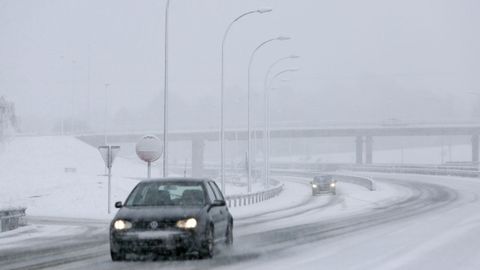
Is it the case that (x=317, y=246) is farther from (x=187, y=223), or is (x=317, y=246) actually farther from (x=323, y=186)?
(x=323, y=186)

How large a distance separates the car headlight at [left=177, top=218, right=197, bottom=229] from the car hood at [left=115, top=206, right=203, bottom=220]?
8 cm

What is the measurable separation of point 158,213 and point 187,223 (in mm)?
509

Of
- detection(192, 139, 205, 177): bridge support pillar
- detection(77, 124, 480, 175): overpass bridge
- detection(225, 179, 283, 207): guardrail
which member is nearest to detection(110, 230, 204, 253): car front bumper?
detection(225, 179, 283, 207): guardrail

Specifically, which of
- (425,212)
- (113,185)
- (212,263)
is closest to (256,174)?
(113,185)

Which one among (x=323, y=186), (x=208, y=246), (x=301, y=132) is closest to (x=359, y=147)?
(x=301, y=132)

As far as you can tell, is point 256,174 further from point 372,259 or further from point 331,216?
point 372,259

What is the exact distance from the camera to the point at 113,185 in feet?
167

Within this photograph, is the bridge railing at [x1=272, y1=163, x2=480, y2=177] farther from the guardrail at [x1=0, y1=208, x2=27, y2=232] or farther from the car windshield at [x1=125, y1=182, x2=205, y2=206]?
the car windshield at [x1=125, y1=182, x2=205, y2=206]

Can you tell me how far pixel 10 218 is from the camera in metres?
27.5

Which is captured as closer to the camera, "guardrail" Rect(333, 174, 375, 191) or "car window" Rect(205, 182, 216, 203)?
"car window" Rect(205, 182, 216, 203)

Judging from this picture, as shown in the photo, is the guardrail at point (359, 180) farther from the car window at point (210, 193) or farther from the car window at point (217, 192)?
the car window at point (210, 193)

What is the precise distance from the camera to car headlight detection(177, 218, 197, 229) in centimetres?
1559

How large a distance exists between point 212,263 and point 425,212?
1931 cm

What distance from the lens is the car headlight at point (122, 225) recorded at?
1557cm
